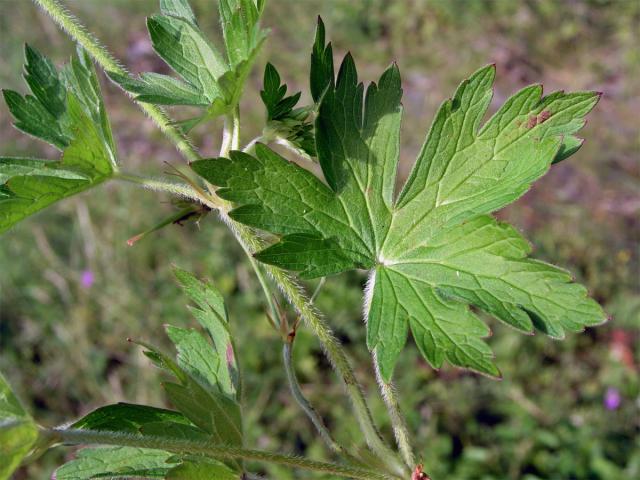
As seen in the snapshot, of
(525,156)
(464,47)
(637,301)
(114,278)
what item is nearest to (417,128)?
(464,47)

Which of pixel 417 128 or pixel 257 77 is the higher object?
pixel 257 77

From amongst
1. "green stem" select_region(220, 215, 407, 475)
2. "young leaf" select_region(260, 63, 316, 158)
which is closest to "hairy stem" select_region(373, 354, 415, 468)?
"green stem" select_region(220, 215, 407, 475)

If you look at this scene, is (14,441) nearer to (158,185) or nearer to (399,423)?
(158,185)

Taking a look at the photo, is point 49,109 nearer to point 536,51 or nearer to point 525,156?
point 525,156

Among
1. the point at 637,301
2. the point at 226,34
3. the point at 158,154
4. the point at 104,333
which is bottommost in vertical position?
the point at 637,301

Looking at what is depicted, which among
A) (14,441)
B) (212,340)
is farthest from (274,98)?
(14,441)

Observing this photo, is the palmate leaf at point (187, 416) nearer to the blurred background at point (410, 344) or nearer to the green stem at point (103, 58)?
the green stem at point (103, 58)

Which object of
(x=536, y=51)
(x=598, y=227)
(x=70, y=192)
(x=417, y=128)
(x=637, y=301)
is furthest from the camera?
(x=536, y=51)
